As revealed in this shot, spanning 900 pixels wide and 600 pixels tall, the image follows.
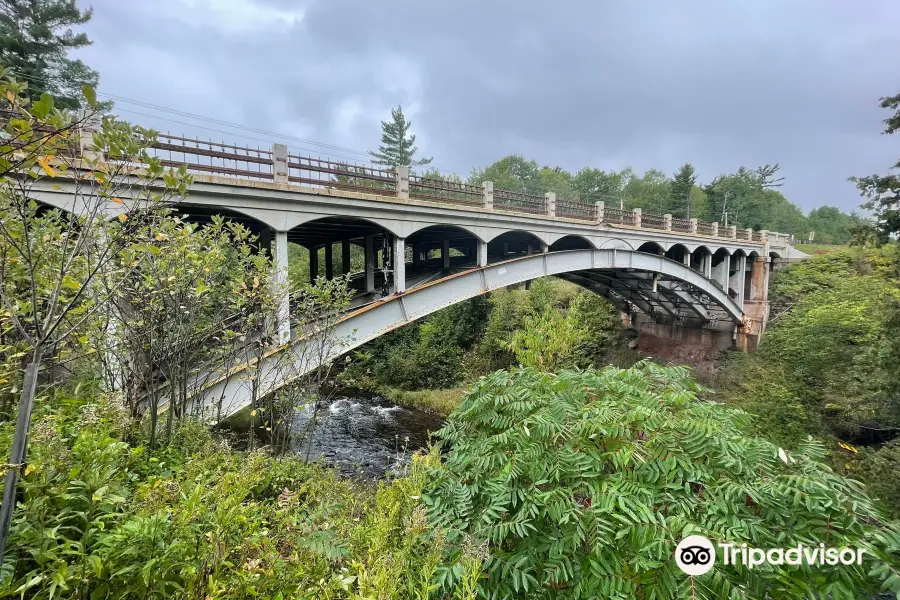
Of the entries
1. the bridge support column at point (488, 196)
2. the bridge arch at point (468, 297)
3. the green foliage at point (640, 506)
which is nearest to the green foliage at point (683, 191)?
the bridge arch at point (468, 297)

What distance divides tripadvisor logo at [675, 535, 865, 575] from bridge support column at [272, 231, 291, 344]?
5.33 m

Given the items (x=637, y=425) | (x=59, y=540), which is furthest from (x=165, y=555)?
(x=637, y=425)

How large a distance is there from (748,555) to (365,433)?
13.9m

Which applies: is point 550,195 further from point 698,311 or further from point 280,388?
point 698,311

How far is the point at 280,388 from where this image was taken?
6391mm

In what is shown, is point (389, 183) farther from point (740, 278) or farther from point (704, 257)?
point (740, 278)

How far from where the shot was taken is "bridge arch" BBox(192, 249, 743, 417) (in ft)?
20.5

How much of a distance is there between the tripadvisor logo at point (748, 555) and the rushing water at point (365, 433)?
811 cm

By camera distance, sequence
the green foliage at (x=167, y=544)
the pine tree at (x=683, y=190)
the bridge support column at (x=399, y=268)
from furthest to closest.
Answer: the pine tree at (x=683, y=190), the bridge support column at (x=399, y=268), the green foliage at (x=167, y=544)

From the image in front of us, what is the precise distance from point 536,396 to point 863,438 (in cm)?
1751

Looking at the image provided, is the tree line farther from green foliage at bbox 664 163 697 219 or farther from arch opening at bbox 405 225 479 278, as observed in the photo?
arch opening at bbox 405 225 479 278

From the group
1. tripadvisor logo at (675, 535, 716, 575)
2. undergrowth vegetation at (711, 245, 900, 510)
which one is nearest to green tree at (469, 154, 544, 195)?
undergrowth vegetation at (711, 245, 900, 510)

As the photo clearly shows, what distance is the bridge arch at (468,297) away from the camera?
624 cm

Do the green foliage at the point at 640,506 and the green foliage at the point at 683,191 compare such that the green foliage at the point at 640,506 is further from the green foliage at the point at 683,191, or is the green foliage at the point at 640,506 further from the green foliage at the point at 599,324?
the green foliage at the point at 683,191
